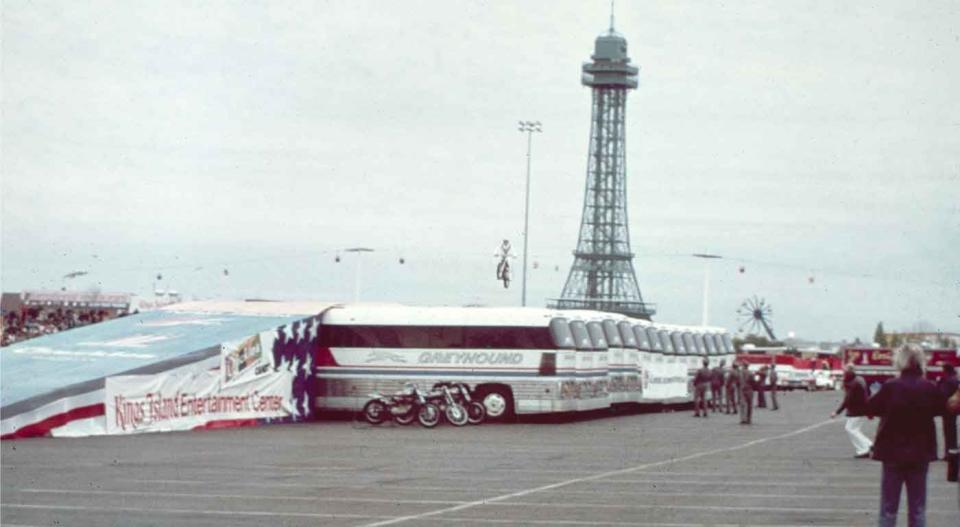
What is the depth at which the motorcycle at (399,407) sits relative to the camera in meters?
37.8

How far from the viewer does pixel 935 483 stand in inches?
840

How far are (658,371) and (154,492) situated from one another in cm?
3397

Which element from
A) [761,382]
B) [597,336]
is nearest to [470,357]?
[597,336]

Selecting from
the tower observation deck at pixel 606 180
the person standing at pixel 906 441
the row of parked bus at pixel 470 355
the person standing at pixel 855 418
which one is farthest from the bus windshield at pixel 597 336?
the tower observation deck at pixel 606 180

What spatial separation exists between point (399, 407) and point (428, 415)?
85 centimetres

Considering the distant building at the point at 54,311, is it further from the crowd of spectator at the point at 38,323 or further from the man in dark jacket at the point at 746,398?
the man in dark jacket at the point at 746,398

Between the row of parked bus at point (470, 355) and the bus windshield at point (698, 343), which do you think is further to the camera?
the bus windshield at point (698, 343)

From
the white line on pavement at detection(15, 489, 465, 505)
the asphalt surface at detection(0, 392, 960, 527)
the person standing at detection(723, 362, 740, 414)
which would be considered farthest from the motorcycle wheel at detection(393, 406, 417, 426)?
the white line on pavement at detection(15, 489, 465, 505)

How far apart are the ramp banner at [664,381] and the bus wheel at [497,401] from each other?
9.37 metres

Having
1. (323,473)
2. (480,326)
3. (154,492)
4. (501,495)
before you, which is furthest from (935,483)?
(480,326)

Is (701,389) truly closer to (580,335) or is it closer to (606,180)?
(580,335)

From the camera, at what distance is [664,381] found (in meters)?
52.6

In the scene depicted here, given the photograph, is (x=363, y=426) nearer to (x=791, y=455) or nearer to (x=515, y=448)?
(x=515, y=448)

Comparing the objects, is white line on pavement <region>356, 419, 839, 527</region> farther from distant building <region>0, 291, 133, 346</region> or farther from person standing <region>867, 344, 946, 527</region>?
distant building <region>0, 291, 133, 346</region>
